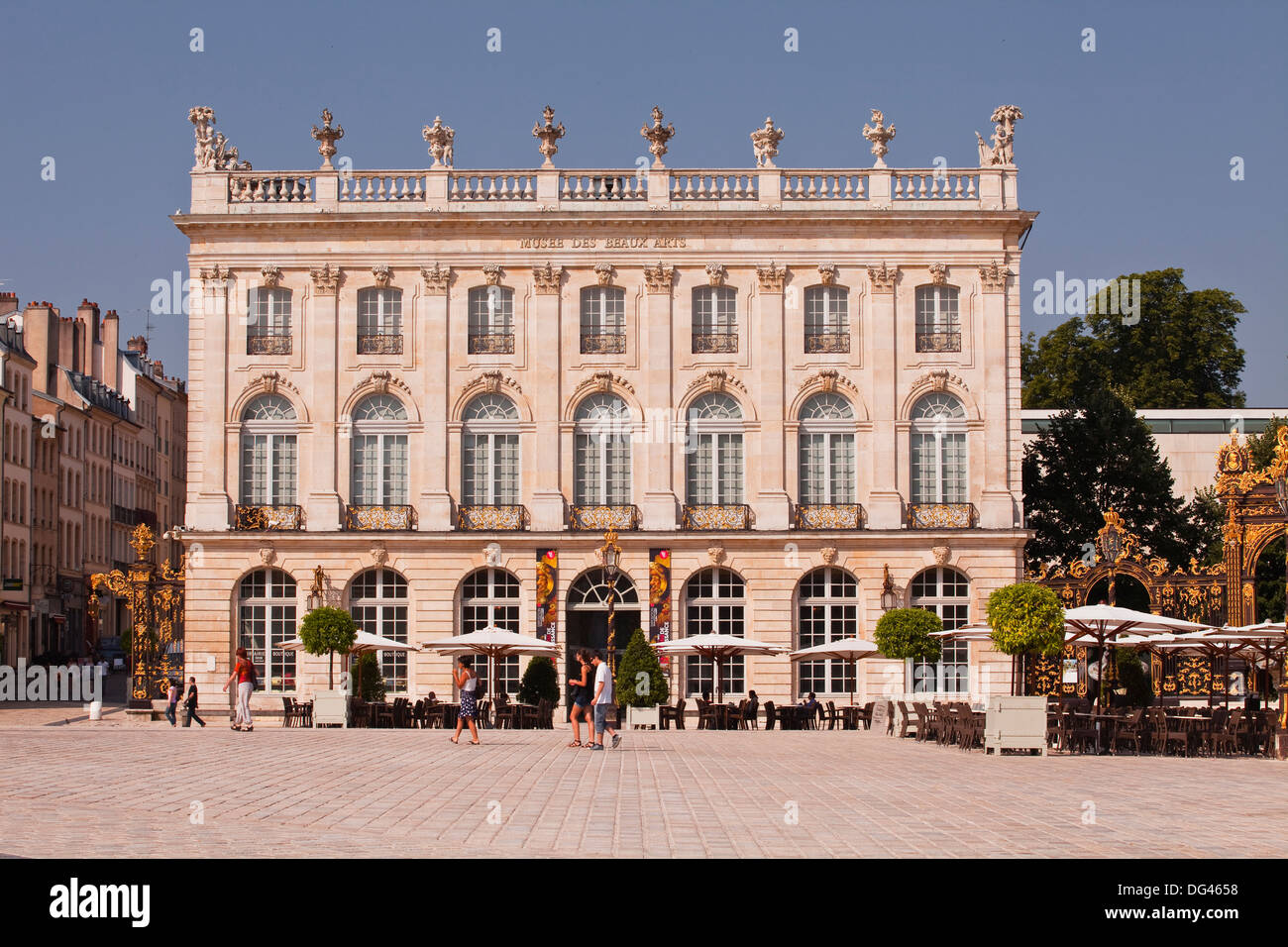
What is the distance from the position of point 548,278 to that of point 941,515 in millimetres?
11681

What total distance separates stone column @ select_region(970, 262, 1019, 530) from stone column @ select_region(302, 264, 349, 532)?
16.4 m

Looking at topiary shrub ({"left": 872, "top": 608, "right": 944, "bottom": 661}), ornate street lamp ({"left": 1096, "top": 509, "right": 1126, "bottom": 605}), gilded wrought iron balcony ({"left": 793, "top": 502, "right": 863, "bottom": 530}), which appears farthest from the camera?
gilded wrought iron balcony ({"left": 793, "top": 502, "right": 863, "bottom": 530})

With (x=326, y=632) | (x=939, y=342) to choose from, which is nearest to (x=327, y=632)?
(x=326, y=632)

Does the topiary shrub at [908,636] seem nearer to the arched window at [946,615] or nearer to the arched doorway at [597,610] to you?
the arched window at [946,615]

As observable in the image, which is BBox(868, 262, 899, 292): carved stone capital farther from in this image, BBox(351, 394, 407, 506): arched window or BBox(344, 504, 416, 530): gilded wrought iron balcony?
BBox(344, 504, 416, 530): gilded wrought iron balcony

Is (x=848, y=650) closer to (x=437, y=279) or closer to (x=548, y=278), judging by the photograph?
(x=548, y=278)

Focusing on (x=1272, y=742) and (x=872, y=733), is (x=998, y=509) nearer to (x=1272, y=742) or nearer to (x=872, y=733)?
(x=872, y=733)

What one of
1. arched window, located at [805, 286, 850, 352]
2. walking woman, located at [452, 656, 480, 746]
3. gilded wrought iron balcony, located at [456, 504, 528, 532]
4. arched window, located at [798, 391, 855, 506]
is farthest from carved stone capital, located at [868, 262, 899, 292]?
walking woman, located at [452, 656, 480, 746]

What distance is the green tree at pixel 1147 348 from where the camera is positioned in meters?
65.7

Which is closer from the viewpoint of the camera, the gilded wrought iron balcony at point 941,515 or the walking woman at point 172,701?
the walking woman at point 172,701

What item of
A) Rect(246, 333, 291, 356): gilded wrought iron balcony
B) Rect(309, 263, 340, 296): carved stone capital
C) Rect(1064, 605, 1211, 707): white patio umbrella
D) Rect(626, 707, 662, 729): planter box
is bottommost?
Rect(626, 707, 662, 729): planter box

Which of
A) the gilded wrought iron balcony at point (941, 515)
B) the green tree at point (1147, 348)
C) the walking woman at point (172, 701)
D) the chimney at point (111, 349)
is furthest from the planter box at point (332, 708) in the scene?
the chimney at point (111, 349)

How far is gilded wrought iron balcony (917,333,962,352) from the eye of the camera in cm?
4969
